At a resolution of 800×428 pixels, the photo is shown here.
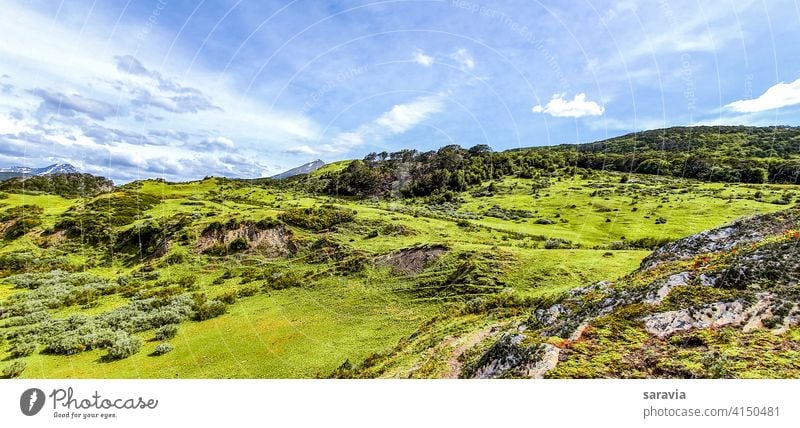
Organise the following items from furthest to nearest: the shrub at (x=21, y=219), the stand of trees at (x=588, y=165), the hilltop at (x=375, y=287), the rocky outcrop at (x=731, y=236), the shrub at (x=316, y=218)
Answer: the stand of trees at (x=588, y=165)
the shrub at (x=21, y=219)
the shrub at (x=316, y=218)
the rocky outcrop at (x=731, y=236)
the hilltop at (x=375, y=287)

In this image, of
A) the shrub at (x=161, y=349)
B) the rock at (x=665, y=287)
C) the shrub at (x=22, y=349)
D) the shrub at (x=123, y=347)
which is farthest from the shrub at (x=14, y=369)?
the rock at (x=665, y=287)

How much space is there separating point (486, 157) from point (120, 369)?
399ft

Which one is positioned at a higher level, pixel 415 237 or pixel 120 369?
pixel 415 237

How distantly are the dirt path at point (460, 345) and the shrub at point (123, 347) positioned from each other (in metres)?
18.1

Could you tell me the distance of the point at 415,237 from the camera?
43656 mm

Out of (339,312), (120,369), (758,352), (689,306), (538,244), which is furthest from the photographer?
(538,244)

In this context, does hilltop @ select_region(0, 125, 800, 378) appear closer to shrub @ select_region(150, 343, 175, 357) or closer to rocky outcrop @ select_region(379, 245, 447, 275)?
shrub @ select_region(150, 343, 175, 357)

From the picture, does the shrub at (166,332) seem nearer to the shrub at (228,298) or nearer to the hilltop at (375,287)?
the hilltop at (375,287)

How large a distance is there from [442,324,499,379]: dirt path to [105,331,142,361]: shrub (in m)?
18.1

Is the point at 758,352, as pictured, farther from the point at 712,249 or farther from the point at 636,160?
the point at 636,160

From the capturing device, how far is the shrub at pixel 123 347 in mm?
21062

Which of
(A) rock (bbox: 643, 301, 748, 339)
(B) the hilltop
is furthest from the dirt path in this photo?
(A) rock (bbox: 643, 301, 748, 339)

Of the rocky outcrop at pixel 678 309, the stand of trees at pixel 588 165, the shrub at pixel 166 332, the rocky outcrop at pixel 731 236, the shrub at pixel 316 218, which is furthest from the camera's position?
the stand of trees at pixel 588 165

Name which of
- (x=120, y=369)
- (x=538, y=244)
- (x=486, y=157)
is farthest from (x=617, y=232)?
(x=486, y=157)
